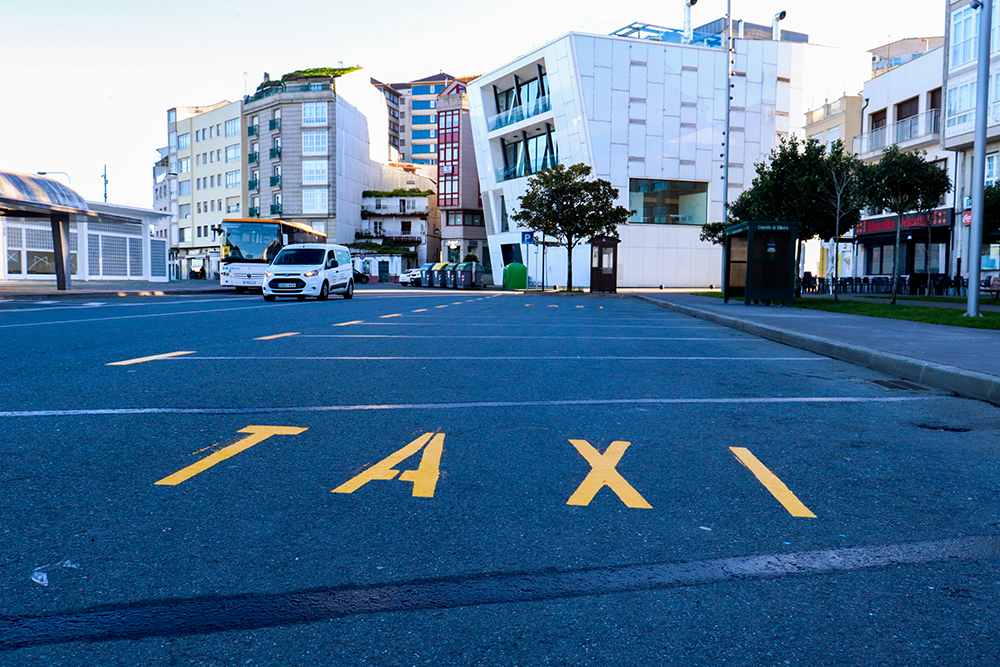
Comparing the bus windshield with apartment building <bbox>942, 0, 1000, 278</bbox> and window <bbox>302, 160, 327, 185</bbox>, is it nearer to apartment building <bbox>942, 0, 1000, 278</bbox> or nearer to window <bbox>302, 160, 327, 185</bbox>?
apartment building <bbox>942, 0, 1000, 278</bbox>

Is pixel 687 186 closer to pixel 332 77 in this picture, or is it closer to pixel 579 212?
pixel 579 212

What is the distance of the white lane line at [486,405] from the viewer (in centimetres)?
539

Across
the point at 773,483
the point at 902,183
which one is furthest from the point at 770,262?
the point at 773,483

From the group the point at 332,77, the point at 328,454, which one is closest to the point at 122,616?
the point at 328,454

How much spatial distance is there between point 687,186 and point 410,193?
39.5 m

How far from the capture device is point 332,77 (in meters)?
77.3

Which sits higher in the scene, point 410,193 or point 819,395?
point 410,193

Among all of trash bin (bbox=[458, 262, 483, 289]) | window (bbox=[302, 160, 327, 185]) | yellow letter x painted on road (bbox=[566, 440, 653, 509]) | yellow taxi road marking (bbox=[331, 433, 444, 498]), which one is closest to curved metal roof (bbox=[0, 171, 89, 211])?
trash bin (bbox=[458, 262, 483, 289])

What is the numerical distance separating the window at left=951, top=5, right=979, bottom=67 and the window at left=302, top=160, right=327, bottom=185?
5668cm

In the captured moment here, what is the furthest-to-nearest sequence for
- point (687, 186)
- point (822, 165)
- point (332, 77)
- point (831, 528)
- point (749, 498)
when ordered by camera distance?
point (332, 77) → point (687, 186) → point (822, 165) → point (749, 498) → point (831, 528)

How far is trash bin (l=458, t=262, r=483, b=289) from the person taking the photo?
178ft

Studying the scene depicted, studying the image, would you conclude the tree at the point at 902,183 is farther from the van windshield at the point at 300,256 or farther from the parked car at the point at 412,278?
the parked car at the point at 412,278

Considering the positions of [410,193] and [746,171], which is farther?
[410,193]

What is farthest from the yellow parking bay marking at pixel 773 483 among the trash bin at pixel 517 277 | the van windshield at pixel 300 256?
the trash bin at pixel 517 277
